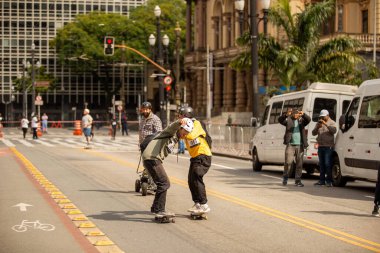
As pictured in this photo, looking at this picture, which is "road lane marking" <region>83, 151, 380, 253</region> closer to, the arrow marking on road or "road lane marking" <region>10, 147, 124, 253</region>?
Result: "road lane marking" <region>10, 147, 124, 253</region>

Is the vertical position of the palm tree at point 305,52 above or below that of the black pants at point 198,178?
above

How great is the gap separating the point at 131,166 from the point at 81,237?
16.1 m

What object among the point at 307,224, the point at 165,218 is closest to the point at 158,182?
the point at 165,218

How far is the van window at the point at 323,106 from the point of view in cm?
2369

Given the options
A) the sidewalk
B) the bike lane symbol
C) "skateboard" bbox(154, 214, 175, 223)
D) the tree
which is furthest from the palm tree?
the tree

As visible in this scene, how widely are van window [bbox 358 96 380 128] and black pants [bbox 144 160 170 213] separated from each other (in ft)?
21.9

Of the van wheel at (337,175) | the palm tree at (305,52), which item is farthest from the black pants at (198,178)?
the palm tree at (305,52)

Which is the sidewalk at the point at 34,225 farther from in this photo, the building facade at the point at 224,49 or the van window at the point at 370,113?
the building facade at the point at 224,49

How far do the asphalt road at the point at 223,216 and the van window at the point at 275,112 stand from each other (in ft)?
8.46

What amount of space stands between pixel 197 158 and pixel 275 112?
12674 mm

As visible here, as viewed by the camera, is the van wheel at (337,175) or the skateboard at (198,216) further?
the van wheel at (337,175)

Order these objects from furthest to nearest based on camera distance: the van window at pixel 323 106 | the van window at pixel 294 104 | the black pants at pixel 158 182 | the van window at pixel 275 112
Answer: the van window at pixel 275 112
the van window at pixel 294 104
the van window at pixel 323 106
the black pants at pixel 158 182

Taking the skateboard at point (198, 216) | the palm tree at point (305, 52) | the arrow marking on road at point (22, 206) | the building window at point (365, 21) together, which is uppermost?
the building window at point (365, 21)

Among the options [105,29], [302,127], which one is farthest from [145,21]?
[302,127]
